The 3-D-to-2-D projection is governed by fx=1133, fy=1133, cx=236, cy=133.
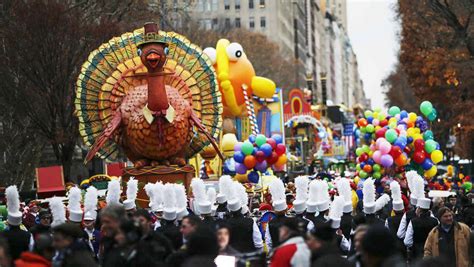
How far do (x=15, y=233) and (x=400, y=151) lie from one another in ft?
51.4

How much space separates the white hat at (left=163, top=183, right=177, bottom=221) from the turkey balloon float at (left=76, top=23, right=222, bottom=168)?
7481 millimetres

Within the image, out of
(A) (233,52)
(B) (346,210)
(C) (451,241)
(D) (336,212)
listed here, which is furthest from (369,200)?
(A) (233,52)

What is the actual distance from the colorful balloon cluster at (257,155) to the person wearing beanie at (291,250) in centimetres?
1609

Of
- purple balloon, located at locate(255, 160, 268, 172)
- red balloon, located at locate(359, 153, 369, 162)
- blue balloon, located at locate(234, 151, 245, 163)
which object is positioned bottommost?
purple balloon, located at locate(255, 160, 268, 172)

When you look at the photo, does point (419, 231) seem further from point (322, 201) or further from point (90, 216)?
point (90, 216)

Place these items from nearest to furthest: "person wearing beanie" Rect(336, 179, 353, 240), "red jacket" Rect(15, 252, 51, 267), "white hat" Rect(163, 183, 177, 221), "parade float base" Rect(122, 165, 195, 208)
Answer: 1. "red jacket" Rect(15, 252, 51, 267)
2. "white hat" Rect(163, 183, 177, 221)
3. "person wearing beanie" Rect(336, 179, 353, 240)
4. "parade float base" Rect(122, 165, 195, 208)

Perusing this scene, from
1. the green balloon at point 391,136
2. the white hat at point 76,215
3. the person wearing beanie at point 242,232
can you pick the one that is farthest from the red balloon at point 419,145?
the white hat at point 76,215

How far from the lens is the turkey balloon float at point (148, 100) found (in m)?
23.0

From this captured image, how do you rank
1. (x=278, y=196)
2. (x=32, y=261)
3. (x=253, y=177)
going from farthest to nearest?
(x=253, y=177) < (x=278, y=196) < (x=32, y=261)

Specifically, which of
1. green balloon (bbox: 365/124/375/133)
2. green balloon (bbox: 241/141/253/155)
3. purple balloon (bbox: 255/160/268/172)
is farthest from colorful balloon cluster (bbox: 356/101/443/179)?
green balloon (bbox: 241/141/253/155)

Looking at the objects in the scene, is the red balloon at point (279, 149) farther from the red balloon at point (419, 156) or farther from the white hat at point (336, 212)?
the white hat at point (336, 212)

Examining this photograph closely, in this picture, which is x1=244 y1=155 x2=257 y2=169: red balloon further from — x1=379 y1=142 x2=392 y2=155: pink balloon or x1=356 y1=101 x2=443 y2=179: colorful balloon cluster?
x1=379 y1=142 x2=392 y2=155: pink balloon

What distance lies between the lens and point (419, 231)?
14727 millimetres

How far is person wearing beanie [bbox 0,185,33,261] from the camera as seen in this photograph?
12.3 meters
